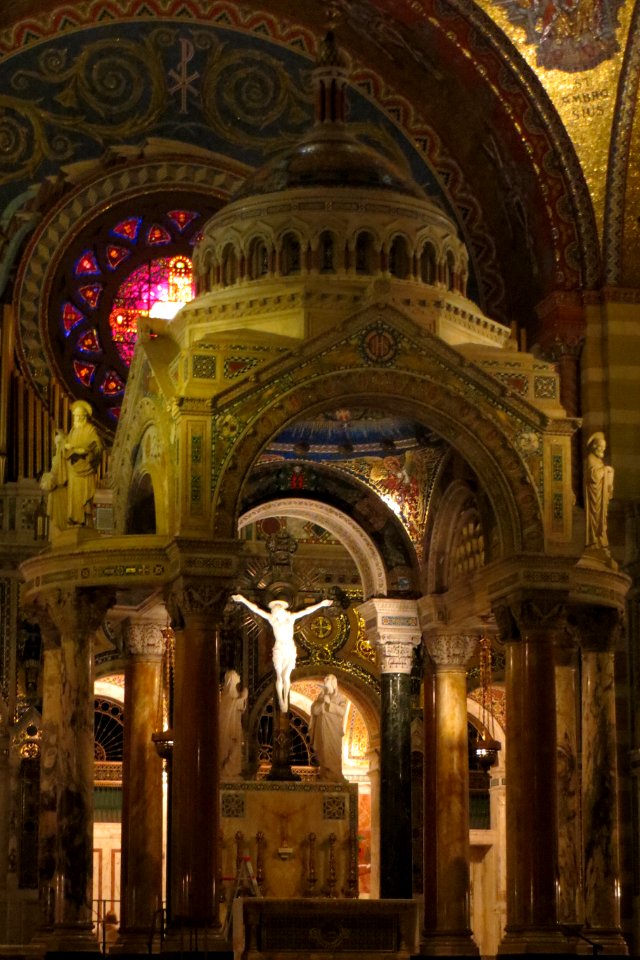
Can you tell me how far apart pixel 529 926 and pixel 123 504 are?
779 cm

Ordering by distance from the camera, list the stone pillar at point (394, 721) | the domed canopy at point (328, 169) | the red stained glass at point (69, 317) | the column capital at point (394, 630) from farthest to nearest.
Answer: the red stained glass at point (69, 317), the column capital at point (394, 630), the stone pillar at point (394, 721), the domed canopy at point (328, 169)

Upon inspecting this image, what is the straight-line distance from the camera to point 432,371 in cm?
2720

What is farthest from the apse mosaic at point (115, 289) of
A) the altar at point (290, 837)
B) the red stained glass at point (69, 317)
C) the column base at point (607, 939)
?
the column base at point (607, 939)

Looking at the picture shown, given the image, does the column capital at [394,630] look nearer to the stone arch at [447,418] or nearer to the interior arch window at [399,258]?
the stone arch at [447,418]

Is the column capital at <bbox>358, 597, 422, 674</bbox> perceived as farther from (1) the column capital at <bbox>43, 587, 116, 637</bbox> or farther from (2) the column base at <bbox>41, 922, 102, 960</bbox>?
(2) the column base at <bbox>41, 922, 102, 960</bbox>

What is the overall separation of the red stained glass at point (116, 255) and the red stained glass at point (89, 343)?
3.83ft

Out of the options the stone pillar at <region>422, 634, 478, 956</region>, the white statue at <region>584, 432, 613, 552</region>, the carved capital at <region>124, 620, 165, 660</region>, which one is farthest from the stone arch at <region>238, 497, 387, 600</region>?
the white statue at <region>584, 432, 613, 552</region>

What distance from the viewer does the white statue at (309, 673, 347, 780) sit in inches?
1188

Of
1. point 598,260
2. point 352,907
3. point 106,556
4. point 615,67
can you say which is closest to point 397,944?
point 352,907

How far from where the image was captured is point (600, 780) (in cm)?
2762

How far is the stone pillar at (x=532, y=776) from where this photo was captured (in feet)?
84.8

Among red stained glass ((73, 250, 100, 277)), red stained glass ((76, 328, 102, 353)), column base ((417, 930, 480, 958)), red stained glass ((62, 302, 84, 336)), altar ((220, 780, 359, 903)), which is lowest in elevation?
column base ((417, 930, 480, 958))

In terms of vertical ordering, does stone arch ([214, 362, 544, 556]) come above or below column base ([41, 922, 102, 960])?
above

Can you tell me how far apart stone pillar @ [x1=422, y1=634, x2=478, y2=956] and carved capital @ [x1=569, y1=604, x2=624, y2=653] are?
2.52 metres
